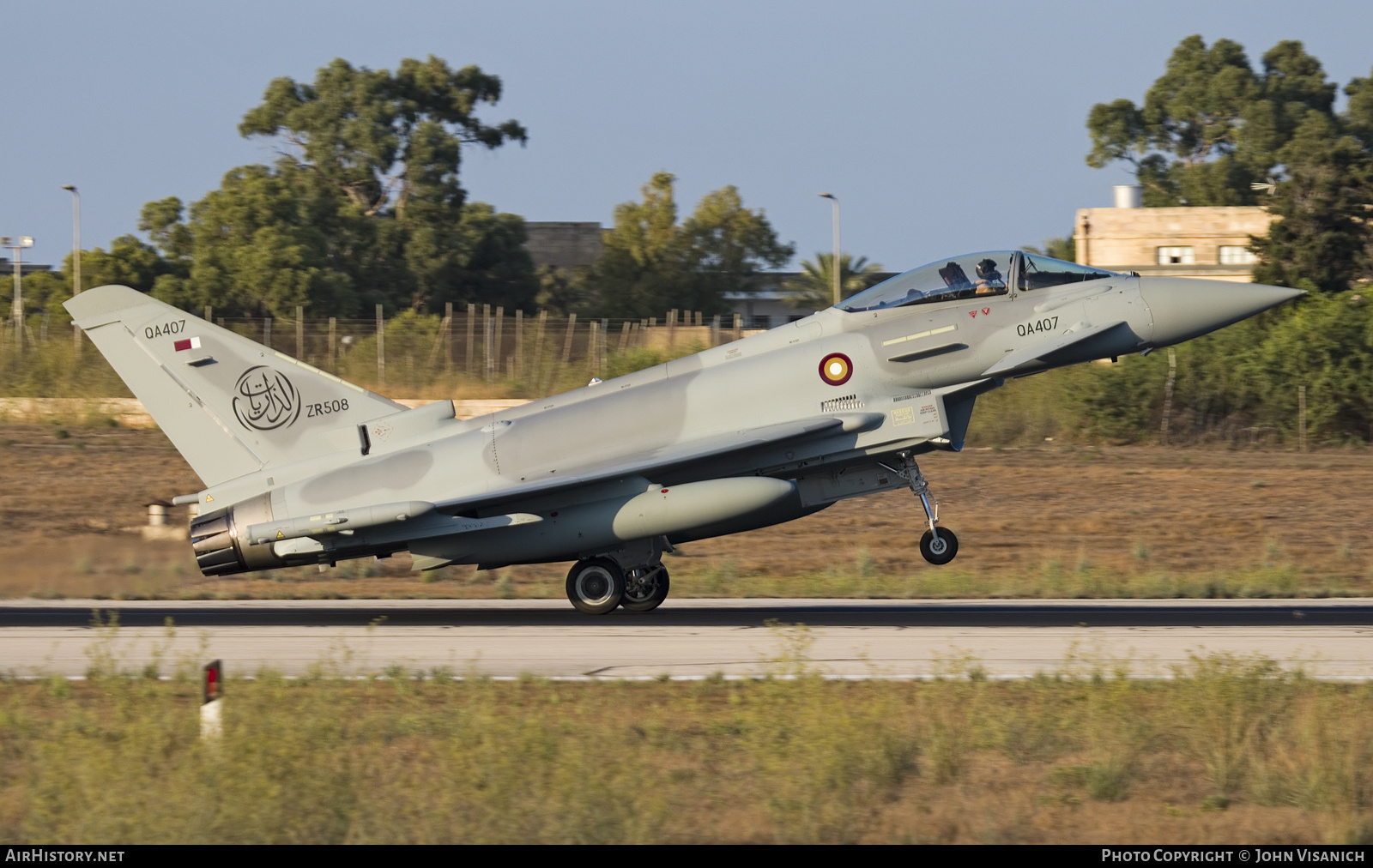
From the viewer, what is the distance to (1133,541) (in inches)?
1021

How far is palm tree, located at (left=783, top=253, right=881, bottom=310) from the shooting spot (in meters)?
71.8

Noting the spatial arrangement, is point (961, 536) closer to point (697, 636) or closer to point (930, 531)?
point (930, 531)

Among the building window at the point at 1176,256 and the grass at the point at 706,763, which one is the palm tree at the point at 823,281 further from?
the grass at the point at 706,763

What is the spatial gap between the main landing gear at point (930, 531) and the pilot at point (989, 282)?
2028 mm

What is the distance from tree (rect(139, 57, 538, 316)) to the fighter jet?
118 ft

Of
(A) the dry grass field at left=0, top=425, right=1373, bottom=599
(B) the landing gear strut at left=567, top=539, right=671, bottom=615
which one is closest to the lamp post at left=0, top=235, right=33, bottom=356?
(A) the dry grass field at left=0, top=425, right=1373, bottom=599

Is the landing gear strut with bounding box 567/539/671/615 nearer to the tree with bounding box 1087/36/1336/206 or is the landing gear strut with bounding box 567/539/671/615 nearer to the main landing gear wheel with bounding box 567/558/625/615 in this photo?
the main landing gear wheel with bounding box 567/558/625/615

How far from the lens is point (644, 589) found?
55.4ft

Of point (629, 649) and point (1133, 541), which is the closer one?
point (629, 649)

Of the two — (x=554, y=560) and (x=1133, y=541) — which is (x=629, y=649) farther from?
(x=1133, y=541)

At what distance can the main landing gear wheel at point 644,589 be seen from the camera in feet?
55.1
